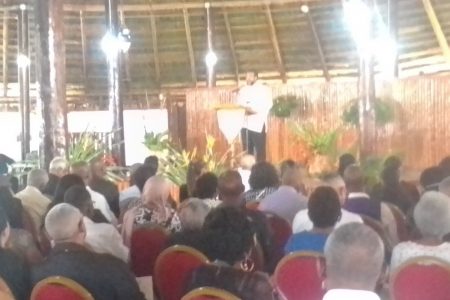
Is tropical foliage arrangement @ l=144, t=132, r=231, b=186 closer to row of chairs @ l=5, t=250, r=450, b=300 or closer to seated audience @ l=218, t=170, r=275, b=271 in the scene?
seated audience @ l=218, t=170, r=275, b=271

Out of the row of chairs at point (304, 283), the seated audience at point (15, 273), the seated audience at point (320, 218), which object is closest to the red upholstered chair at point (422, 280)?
the row of chairs at point (304, 283)

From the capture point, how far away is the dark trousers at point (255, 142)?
1280 centimetres

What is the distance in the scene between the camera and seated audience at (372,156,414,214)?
6.34 m

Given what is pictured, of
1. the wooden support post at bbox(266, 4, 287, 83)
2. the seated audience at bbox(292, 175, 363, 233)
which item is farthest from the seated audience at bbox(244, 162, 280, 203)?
the wooden support post at bbox(266, 4, 287, 83)

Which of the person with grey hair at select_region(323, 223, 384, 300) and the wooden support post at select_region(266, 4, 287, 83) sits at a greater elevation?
the wooden support post at select_region(266, 4, 287, 83)

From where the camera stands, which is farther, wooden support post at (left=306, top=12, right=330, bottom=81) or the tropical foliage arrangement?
wooden support post at (left=306, top=12, right=330, bottom=81)

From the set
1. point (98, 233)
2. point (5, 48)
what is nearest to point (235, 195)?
point (98, 233)

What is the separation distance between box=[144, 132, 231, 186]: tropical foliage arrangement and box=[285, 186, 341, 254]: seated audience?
5.22m

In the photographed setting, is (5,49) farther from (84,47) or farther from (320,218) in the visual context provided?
(320,218)

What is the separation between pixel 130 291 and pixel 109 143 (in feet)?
31.9

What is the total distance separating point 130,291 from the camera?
3996 millimetres

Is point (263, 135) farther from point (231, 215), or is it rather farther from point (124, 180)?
point (231, 215)

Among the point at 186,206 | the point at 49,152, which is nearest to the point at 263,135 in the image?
the point at 49,152

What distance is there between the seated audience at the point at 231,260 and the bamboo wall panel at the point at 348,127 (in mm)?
8866
